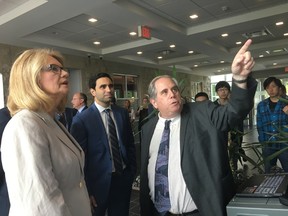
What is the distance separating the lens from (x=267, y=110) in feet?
11.1

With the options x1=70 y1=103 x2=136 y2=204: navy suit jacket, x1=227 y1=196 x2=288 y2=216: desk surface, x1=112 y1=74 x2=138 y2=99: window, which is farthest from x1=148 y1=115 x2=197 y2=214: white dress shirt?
x1=112 y1=74 x2=138 y2=99: window

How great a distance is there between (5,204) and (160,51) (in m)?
8.98

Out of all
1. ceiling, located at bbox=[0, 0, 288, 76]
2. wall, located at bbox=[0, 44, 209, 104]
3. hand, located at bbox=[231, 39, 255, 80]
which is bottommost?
hand, located at bbox=[231, 39, 255, 80]

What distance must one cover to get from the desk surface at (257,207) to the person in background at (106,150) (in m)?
1.07

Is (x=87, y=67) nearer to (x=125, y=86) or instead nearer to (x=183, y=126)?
(x=125, y=86)

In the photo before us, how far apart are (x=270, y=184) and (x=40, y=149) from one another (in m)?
1.09

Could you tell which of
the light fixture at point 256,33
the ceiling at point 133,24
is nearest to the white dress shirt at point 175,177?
the ceiling at point 133,24

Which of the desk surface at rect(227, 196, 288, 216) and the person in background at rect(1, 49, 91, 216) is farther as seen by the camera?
the desk surface at rect(227, 196, 288, 216)

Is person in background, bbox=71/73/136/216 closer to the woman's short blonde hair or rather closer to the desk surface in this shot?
the woman's short blonde hair

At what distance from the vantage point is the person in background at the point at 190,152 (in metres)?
1.26

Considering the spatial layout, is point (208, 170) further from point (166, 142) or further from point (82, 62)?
point (82, 62)

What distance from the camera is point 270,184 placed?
136cm

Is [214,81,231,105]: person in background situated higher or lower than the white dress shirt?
higher

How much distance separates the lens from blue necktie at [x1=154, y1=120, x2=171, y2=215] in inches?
62.0
